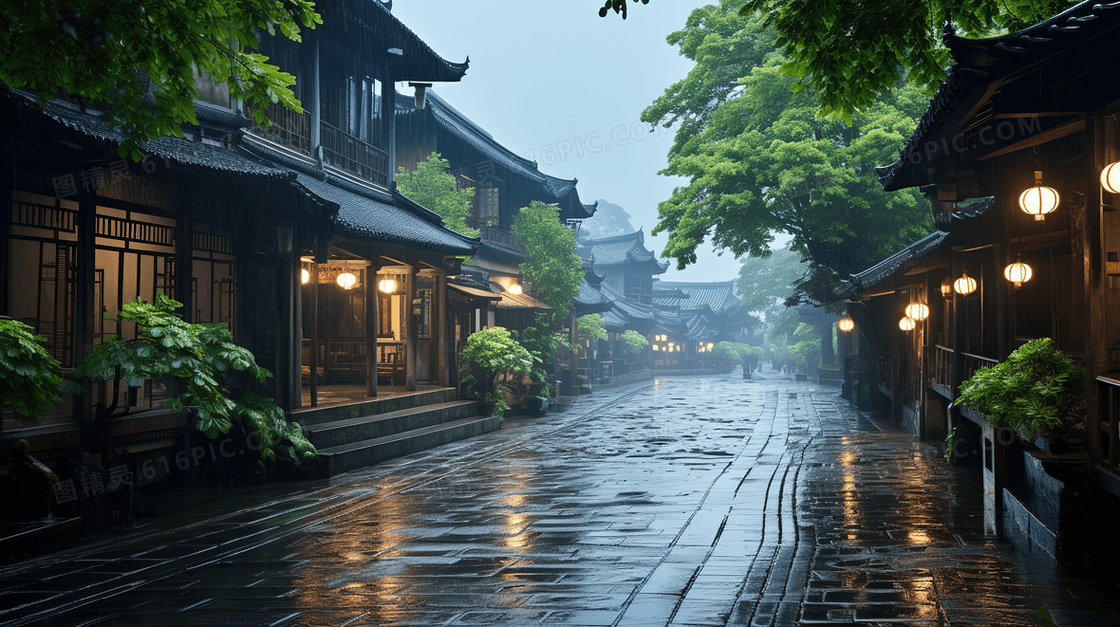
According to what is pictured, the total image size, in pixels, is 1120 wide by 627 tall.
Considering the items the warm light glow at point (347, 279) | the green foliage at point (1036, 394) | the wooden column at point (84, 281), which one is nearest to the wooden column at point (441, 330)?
the warm light glow at point (347, 279)

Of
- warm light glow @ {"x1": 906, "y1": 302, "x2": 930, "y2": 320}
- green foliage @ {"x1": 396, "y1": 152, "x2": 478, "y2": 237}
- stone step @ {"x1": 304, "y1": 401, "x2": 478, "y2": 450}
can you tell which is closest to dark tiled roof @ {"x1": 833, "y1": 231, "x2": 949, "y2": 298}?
warm light glow @ {"x1": 906, "y1": 302, "x2": 930, "y2": 320}

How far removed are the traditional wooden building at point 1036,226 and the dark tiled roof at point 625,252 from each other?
154 feet

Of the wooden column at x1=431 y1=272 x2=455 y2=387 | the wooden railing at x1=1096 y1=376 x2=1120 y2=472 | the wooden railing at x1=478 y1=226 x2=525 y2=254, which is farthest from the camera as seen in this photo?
the wooden railing at x1=478 y1=226 x2=525 y2=254

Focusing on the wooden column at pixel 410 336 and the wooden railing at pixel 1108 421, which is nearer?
the wooden railing at pixel 1108 421

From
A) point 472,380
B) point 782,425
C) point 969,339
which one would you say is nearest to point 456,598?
point 969,339

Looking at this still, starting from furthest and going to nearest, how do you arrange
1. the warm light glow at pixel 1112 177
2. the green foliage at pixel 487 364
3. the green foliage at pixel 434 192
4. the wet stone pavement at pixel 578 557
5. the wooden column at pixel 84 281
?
the green foliage at pixel 434 192
the green foliage at pixel 487 364
the wooden column at pixel 84 281
the warm light glow at pixel 1112 177
the wet stone pavement at pixel 578 557

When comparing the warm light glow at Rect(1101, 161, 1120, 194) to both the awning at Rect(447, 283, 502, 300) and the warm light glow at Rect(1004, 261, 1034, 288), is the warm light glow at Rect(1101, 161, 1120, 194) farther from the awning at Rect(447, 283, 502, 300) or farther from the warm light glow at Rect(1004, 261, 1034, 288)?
the awning at Rect(447, 283, 502, 300)

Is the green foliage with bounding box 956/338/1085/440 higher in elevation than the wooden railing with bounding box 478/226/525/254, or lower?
lower

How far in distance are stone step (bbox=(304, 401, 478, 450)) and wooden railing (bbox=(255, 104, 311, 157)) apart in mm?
5621

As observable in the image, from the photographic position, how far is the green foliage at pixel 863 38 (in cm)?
689

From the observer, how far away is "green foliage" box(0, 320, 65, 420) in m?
7.50

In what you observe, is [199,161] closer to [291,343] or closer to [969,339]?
[291,343]

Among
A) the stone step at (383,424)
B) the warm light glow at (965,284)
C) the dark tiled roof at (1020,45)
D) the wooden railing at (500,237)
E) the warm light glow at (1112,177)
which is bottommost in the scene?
the stone step at (383,424)

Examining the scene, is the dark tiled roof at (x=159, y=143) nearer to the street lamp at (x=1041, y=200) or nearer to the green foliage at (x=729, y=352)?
the street lamp at (x=1041, y=200)
